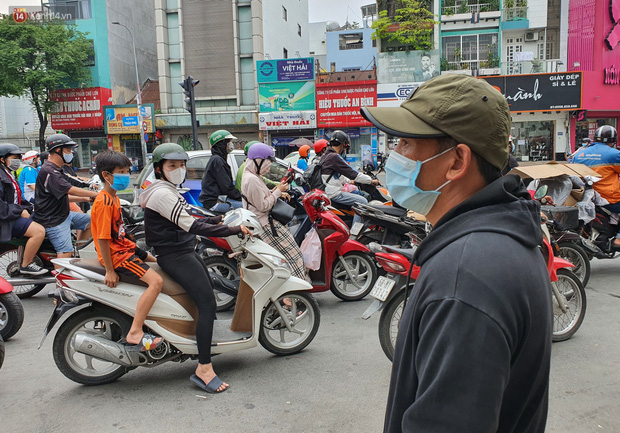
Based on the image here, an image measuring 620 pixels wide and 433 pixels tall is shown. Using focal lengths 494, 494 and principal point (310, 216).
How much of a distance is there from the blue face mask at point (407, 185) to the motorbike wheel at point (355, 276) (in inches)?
175

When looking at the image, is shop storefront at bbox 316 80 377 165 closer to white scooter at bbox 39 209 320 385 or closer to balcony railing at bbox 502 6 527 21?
balcony railing at bbox 502 6 527 21

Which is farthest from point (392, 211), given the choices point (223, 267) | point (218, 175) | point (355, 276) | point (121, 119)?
point (121, 119)

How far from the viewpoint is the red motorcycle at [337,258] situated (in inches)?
223

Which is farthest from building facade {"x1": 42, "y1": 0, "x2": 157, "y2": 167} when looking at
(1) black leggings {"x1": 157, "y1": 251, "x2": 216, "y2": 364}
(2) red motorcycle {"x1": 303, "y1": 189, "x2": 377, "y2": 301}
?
(1) black leggings {"x1": 157, "y1": 251, "x2": 216, "y2": 364}

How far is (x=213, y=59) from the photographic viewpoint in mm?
31000

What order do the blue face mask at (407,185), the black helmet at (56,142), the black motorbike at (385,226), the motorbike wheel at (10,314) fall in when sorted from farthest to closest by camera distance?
the black motorbike at (385,226)
the black helmet at (56,142)
the motorbike wheel at (10,314)
the blue face mask at (407,185)

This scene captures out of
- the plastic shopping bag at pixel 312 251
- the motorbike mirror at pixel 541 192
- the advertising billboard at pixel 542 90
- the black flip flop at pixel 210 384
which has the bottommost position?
the black flip flop at pixel 210 384

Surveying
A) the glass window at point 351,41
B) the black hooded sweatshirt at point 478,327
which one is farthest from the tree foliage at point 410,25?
the black hooded sweatshirt at point 478,327

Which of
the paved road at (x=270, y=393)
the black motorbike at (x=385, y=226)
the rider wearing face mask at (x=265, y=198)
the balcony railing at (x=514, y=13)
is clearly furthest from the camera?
the balcony railing at (x=514, y=13)

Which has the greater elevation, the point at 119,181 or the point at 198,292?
the point at 119,181

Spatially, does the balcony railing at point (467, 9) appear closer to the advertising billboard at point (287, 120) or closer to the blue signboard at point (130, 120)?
the advertising billboard at point (287, 120)

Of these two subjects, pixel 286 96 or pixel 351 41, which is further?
pixel 351 41

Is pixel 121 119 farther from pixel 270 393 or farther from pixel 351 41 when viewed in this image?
pixel 270 393

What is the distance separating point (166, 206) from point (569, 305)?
3.67m
